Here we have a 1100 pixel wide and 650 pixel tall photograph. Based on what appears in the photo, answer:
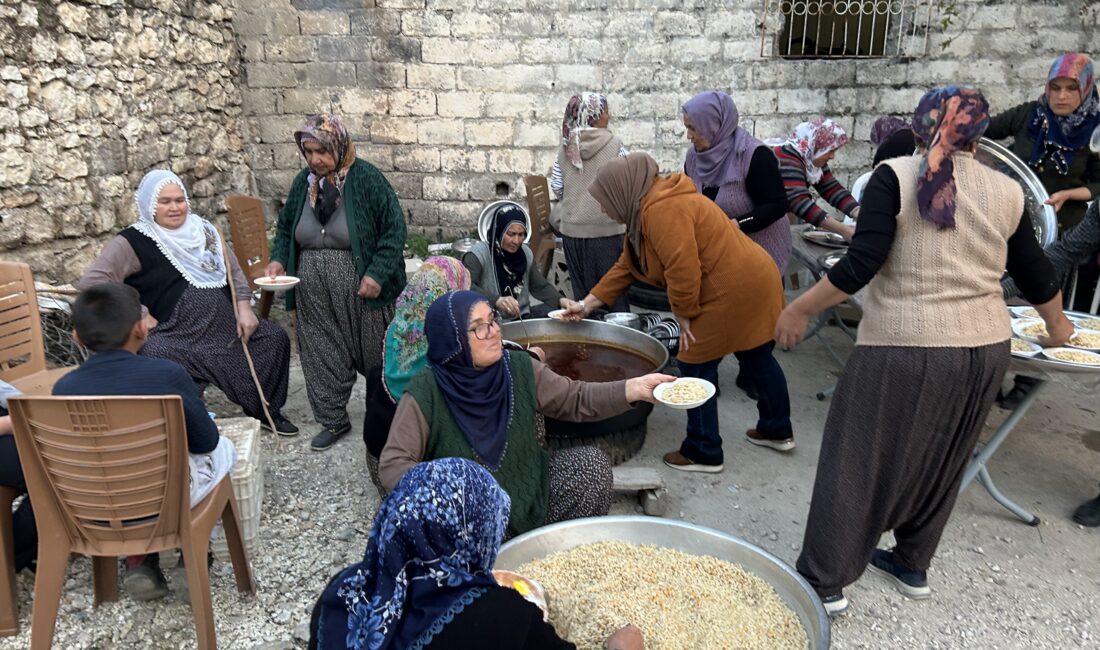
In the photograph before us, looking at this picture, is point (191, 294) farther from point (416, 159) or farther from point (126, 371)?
point (416, 159)

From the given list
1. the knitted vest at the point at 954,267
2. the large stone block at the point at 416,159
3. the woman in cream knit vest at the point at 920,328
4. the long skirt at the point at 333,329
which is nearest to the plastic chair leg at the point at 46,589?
the long skirt at the point at 333,329

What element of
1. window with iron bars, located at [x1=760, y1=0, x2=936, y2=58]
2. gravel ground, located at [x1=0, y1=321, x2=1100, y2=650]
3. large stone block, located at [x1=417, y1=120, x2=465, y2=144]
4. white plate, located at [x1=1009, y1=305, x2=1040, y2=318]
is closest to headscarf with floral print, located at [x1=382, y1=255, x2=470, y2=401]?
gravel ground, located at [x1=0, y1=321, x2=1100, y2=650]

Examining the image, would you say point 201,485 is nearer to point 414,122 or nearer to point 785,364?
point 785,364

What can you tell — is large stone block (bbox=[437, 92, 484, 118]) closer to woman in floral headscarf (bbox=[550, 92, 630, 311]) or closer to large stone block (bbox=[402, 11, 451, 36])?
large stone block (bbox=[402, 11, 451, 36])

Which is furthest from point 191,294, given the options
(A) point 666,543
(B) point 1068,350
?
(B) point 1068,350

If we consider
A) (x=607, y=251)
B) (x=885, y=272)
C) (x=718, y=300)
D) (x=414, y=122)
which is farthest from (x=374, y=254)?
(x=414, y=122)

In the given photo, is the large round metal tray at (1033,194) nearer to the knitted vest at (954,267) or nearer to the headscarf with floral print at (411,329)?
the knitted vest at (954,267)

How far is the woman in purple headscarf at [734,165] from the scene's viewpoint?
406 centimetres

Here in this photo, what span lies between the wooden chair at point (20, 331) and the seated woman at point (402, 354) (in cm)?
149

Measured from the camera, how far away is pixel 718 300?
3521mm

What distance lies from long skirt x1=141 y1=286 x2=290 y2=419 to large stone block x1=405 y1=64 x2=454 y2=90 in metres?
4.02

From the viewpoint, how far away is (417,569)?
156 cm

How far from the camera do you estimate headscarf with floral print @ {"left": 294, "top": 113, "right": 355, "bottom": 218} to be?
3.93 metres

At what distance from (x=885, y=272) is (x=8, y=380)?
3.61 meters
